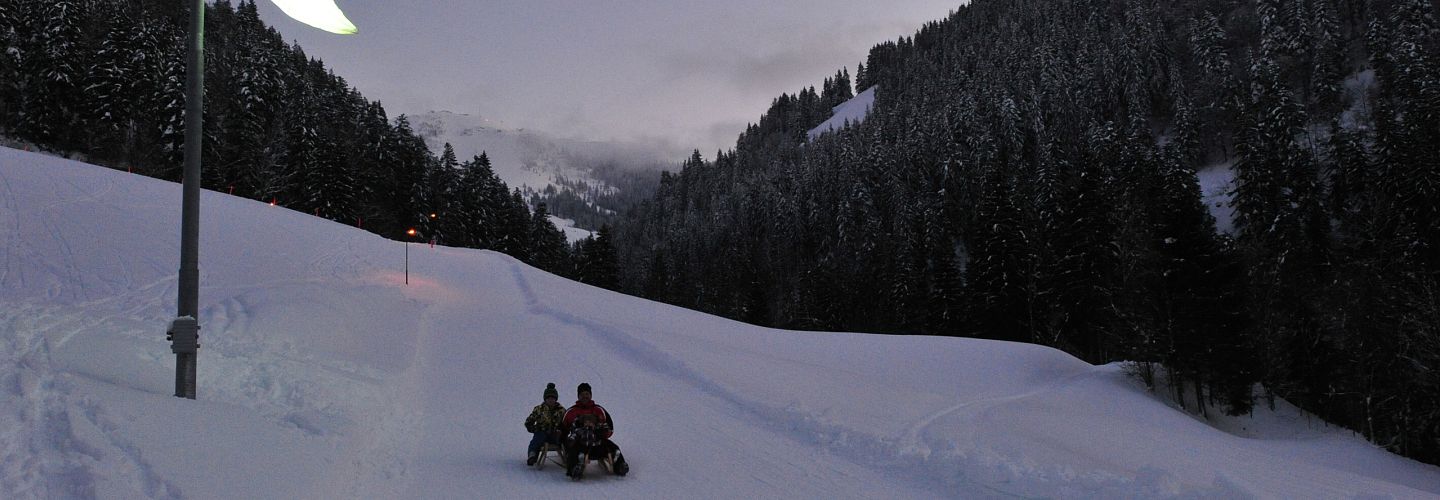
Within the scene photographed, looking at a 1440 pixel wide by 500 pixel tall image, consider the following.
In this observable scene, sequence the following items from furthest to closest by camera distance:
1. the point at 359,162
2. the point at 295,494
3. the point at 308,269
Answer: the point at 359,162
the point at 308,269
the point at 295,494

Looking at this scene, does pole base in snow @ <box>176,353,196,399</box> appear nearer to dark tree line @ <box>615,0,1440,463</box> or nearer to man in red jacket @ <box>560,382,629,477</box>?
man in red jacket @ <box>560,382,629,477</box>

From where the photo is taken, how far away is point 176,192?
28.2m

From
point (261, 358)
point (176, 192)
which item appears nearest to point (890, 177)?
point (176, 192)

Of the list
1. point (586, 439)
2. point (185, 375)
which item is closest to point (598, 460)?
point (586, 439)

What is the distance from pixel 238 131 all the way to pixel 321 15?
68201 mm

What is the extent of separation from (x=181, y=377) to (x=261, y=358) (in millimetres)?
4741

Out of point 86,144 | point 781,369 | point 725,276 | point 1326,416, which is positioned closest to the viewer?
point 781,369

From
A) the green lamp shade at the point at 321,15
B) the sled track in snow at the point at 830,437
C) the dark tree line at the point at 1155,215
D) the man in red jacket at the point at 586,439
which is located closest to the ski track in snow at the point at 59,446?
the green lamp shade at the point at 321,15

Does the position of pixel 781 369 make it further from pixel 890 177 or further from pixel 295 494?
pixel 890 177

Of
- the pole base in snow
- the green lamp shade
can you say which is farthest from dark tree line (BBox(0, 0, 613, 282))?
the green lamp shade

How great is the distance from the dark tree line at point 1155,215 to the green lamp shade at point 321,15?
34024 mm

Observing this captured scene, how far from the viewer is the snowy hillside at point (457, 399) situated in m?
6.30

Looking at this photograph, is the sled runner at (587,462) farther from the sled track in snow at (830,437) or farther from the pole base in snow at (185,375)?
the pole base in snow at (185,375)

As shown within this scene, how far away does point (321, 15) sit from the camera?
4.57 m
